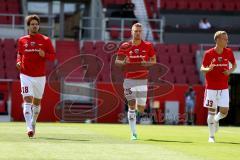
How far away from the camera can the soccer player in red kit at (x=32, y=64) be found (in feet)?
49.5

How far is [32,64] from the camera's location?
15211 mm

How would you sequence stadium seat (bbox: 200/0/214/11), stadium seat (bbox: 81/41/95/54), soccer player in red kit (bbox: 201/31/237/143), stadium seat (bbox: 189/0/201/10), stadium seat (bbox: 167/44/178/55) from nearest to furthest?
soccer player in red kit (bbox: 201/31/237/143)
stadium seat (bbox: 81/41/95/54)
stadium seat (bbox: 167/44/178/55)
stadium seat (bbox: 189/0/201/10)
stadium seat (bbox: 200/0/214/11)

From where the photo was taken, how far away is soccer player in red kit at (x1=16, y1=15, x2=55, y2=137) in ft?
49.5

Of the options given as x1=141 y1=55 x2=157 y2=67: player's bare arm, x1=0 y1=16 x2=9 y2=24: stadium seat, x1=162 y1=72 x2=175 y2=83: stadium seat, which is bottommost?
x1=162 y1=72 x2=175 y2=83: stadium seat

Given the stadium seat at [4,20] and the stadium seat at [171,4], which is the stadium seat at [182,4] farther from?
the stadium seat at [4,20]

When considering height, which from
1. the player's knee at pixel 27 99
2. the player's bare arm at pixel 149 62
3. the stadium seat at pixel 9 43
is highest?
the player's bare arm at pixel 149 62

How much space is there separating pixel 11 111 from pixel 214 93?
57.6 feet

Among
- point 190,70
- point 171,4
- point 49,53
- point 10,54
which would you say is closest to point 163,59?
point 190,70

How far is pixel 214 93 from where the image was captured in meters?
15.5

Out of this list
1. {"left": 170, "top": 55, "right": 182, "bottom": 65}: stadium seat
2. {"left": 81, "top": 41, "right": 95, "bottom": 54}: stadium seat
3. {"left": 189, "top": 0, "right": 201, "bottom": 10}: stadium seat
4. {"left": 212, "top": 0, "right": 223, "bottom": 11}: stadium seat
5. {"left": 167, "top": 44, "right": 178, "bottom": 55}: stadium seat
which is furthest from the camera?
{"left": 212, "top": 0, "right": 223, "bottom": 11}: stadium seat

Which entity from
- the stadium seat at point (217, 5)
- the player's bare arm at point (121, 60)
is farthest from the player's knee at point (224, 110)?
the stadium seat at point (217, 5)

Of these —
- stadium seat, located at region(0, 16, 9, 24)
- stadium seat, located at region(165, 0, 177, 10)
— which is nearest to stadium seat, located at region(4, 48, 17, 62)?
Answer: stadium seat, located at region(0, 16, 9, 24)

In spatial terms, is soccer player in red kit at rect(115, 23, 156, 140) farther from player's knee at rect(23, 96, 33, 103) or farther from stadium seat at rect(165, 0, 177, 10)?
stadium seat at rect(165, 0, 177, 10)

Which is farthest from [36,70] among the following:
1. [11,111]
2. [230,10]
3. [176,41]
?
[230,10]
